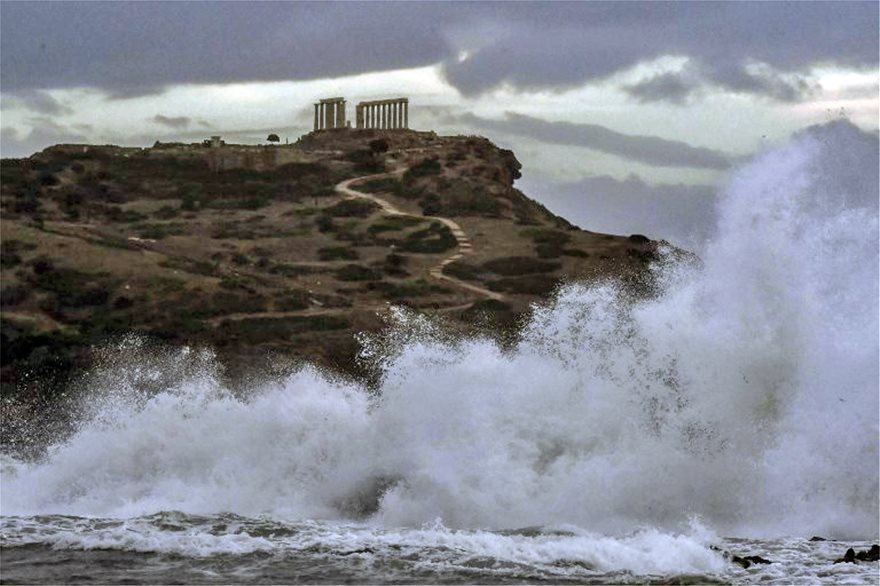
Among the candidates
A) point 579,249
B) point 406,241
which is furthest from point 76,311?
point 579,249

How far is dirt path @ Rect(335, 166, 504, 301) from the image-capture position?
66.2m

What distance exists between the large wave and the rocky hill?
67.8 ft

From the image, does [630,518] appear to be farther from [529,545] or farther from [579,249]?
[579,249]

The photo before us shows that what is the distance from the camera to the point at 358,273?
68062mm

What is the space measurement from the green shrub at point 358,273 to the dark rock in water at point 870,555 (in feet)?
154

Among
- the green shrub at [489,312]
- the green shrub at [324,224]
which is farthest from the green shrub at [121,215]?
the green shrub at [489,312]

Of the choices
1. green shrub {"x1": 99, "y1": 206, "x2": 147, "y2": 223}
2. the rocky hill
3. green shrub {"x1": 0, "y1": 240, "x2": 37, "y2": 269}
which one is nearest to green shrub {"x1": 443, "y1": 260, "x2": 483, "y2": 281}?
the rocky hill

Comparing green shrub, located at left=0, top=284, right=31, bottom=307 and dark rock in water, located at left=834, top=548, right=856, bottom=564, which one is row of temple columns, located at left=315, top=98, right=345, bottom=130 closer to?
green shrub, located at left=0, top=284, right=31, bottom=307

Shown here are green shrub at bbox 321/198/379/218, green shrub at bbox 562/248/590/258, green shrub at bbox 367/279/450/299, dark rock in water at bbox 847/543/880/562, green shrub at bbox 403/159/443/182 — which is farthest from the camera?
green shrub at bbox 403/159/443/182

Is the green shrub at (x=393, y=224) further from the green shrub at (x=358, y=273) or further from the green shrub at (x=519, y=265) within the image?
the green shrub at (x=519, y=265)

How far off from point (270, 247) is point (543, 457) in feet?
163

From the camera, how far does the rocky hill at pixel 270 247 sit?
188 ft

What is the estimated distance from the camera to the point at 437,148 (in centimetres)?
8869

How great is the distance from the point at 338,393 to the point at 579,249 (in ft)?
141
